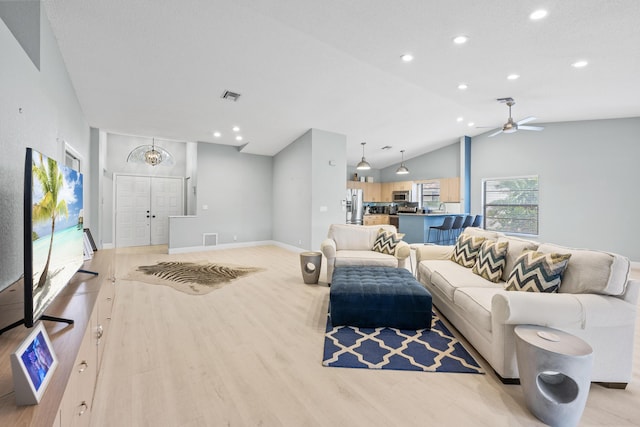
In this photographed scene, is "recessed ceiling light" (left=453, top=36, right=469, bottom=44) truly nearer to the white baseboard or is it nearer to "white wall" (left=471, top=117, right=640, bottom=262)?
the white baseboard

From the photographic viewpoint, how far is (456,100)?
5188 mm

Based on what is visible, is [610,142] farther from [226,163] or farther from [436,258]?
[226,163]

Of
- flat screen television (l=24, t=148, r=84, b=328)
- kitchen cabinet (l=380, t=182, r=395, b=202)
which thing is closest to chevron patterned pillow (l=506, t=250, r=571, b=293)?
flat screen television (l=24, t=148, r=84, b=328)

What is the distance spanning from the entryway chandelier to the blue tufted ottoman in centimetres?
575

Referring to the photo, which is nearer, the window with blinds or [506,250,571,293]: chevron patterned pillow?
[506,250,571,293]: chevron patterned pillow

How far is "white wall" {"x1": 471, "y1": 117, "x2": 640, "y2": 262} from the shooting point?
18.5ft

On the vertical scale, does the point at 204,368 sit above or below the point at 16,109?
below

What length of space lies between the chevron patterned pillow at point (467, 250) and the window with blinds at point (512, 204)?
4.93m

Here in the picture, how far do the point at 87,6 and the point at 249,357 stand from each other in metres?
3.51

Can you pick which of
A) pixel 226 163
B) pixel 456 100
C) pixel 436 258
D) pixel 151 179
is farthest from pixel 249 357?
pixel 151 179

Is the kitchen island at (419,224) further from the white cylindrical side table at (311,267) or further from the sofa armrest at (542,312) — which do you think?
the sofa armrest at (542,312)

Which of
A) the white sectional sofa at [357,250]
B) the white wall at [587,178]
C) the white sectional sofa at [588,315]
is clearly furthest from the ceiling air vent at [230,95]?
the white wall at [587,178]

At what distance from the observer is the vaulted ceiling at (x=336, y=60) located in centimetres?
269

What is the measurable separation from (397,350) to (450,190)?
7.51 metres
